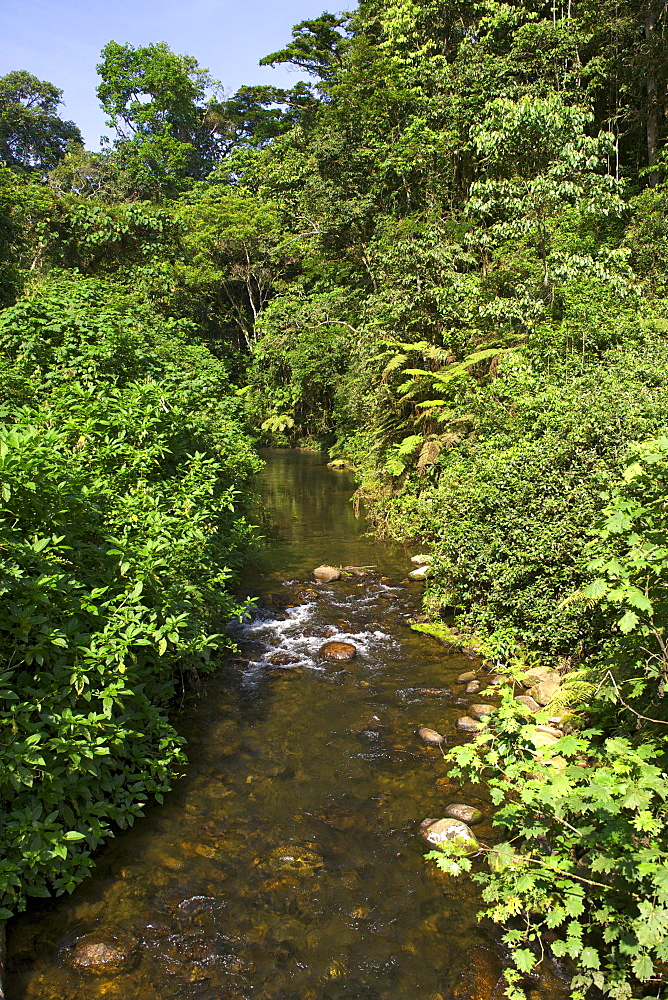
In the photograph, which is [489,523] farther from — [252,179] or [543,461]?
[252,179]

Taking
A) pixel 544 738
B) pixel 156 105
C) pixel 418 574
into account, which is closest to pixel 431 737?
pixel 544 738

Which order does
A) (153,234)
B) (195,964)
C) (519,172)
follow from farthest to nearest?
(153,234), (519,172), (195,964)

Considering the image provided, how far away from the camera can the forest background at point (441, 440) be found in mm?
3625

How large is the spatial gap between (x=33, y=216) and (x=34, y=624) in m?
15.4

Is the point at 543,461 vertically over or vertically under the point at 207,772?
over

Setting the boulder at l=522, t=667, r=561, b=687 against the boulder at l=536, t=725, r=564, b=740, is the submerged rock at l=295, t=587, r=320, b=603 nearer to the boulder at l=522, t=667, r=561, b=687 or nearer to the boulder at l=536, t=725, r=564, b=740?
the boulder at l=522, t=667, r=561, b=687

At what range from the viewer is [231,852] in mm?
4562

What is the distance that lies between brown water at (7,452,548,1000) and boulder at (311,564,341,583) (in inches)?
112

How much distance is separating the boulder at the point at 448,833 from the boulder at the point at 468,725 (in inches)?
53.3

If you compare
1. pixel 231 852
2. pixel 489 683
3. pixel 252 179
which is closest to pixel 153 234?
pixel 489 683

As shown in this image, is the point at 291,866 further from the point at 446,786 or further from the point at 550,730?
the point at 550,730

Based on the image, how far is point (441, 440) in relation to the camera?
496 inches

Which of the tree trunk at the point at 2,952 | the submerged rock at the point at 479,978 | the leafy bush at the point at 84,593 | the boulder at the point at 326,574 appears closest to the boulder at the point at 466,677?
the leafy bush at the point at 84,593

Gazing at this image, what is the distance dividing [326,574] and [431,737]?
16.2 ft
